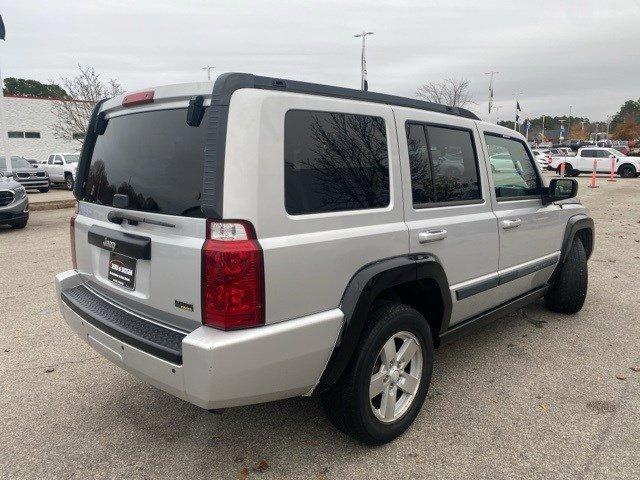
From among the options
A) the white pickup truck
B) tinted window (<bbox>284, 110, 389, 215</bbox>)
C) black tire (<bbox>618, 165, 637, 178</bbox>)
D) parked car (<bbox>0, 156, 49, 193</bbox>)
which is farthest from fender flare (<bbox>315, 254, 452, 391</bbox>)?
black tire (<bbox>618, 165, 637, 178</bbox>)

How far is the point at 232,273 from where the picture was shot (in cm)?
205

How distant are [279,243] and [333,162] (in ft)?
1.80

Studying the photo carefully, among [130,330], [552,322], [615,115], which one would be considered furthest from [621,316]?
[615,115]

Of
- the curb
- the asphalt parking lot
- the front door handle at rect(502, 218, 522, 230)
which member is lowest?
the asphalt parking lot

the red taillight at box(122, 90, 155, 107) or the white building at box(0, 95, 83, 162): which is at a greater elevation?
the white building at box(0, 95, 83, 162)

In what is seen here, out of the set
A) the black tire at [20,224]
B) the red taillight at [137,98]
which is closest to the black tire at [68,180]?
the black tire at [20,224]

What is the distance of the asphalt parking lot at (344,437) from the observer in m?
2.56

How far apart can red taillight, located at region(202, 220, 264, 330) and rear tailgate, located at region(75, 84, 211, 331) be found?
0.08 m

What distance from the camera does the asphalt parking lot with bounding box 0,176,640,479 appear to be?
256 cm

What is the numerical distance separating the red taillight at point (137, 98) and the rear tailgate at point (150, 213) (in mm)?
35

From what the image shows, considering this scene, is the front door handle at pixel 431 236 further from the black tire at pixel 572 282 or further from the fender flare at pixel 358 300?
the black tire at pixel 572 282

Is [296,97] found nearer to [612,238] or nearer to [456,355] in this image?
[456,355]

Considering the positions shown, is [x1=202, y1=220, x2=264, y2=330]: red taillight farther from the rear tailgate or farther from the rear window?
the rear window

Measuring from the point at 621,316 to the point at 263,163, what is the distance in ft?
14.3
